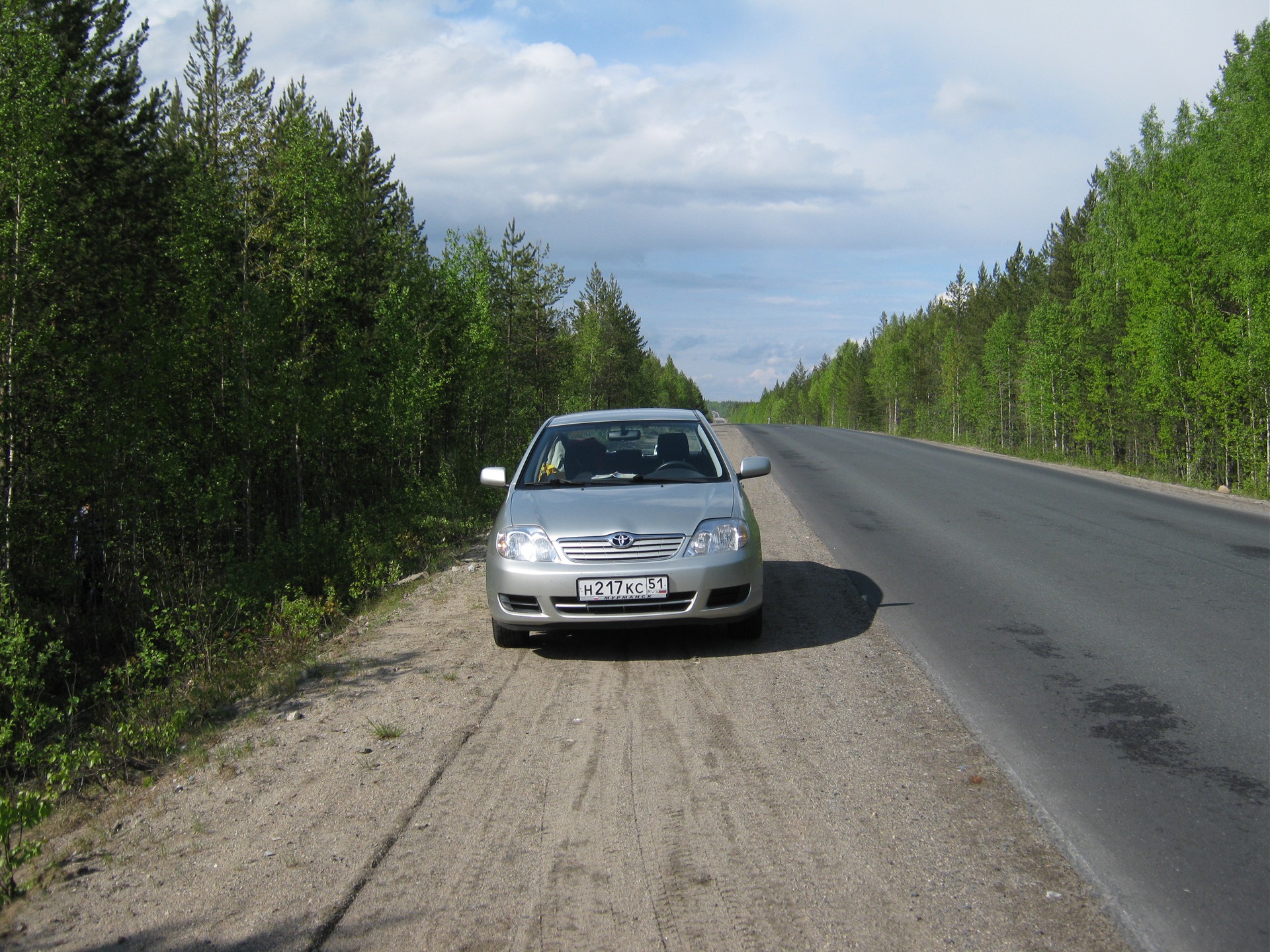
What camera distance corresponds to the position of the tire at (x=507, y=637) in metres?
6.42

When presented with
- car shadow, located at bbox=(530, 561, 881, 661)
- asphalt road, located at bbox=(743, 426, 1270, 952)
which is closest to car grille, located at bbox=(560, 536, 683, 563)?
car shadow, located at bbox=(530, 561, 881, 661)

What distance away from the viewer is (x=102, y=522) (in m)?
13.3

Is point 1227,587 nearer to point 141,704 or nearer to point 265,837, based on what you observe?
point 265,837

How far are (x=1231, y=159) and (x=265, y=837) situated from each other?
78.0 ft

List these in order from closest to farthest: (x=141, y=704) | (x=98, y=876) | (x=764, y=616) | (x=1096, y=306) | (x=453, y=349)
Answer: (x=98, y=876), (x=141, y=704), (x=764, y=616), (x=453, y=349), (x=1096, y=306)

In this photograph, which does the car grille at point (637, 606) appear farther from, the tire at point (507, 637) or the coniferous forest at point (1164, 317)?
the coniferous forest at point (1164, 317)

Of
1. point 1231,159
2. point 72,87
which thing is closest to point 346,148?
A: point 72,87

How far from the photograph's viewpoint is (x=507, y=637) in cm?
646

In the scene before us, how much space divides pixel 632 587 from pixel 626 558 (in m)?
0.20

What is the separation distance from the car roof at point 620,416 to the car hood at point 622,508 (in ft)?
3.61

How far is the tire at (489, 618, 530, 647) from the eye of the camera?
642 cm

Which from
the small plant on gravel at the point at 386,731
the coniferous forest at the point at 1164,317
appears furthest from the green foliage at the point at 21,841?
the coniferous forest at the point at 1164,317

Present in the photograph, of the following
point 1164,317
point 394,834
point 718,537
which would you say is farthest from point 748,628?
point 1164,317

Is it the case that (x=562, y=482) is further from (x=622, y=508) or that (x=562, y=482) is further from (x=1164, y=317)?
(x=1164, y=317)
